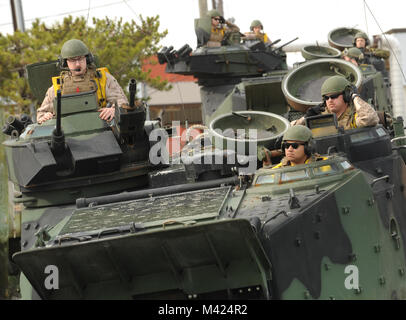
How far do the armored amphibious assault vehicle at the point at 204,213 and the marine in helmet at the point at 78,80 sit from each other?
1.09 feet

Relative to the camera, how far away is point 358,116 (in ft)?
43.1

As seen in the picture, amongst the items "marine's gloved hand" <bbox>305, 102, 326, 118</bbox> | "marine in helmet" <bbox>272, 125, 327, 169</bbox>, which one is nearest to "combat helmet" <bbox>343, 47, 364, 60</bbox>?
"marine's gloved hand" <bbox>305, 102, 326, 118</bbox>

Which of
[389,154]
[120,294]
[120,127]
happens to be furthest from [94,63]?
[120,294]

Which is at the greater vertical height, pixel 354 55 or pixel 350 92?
pixel 354 55

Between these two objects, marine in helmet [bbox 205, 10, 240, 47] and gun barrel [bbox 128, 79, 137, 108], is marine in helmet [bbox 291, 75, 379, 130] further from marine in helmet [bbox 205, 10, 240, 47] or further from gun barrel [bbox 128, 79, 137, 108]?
marine in helmet [bbox 205, 10, 240, 47]

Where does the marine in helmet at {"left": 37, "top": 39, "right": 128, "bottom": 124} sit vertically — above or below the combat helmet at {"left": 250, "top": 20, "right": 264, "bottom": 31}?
below

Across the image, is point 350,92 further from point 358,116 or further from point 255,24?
point 255,24

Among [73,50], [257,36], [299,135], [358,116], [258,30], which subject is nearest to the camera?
[299,135]

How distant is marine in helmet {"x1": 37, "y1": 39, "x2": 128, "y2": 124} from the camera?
1445cm

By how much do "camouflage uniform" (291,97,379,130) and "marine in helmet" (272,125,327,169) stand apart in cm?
167

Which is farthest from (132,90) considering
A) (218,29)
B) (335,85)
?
(218,29)

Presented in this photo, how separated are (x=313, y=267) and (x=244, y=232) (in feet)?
4.43

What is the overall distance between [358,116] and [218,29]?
11079 millimetres
